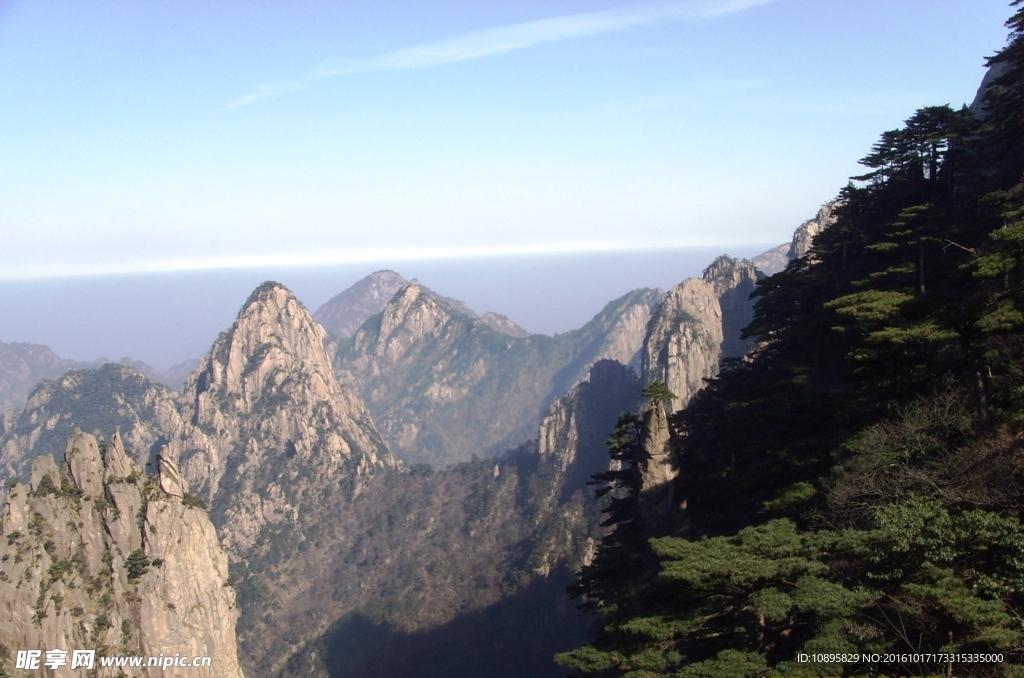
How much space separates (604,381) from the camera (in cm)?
15625

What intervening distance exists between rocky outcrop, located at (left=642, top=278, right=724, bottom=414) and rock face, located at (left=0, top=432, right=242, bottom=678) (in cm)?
7473

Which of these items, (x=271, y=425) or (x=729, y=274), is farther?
(x=271, y=425)

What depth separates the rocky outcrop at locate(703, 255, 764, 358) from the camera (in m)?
131

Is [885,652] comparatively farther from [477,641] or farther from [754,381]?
[477,641]

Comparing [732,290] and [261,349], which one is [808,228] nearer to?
[732,290]

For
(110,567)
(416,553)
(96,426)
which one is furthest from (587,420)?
(96,426)

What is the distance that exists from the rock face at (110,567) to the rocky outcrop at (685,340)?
74727mm

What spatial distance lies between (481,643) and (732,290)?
75.6 metres

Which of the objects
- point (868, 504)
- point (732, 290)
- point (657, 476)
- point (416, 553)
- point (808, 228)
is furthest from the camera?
point (416, 553)

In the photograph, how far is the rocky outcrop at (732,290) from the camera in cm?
13088

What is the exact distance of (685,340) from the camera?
125 meters

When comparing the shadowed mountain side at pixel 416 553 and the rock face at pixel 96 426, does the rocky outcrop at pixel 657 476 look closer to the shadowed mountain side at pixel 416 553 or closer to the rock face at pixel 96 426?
the shadowed mountain side at pixel 416 553

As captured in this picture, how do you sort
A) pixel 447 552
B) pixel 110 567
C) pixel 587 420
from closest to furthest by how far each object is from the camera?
pixel 110 567 < pixel 447 552 < pixel 587 420

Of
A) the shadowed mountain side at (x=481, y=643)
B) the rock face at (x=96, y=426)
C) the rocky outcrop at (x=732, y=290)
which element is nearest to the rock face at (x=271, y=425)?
the rock face at (x=96, y=426)
